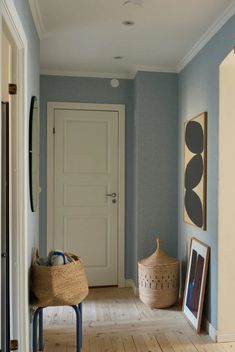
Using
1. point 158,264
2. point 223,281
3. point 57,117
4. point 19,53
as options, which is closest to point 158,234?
point 158,264

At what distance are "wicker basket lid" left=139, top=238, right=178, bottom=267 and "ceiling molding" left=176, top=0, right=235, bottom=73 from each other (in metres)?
1.85

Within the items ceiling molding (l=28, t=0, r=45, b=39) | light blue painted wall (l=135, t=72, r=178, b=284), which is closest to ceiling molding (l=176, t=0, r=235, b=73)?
light blue painted wall (l=135, t=72, r=178, b=284)

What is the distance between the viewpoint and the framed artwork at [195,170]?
2.91 m

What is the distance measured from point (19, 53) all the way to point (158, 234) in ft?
8.07

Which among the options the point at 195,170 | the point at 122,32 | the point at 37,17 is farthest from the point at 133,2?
the point at 195,170

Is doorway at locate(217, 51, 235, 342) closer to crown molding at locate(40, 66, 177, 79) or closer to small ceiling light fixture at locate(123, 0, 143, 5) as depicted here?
small ceiling light fixture at locate(123, 0, 143, 5)

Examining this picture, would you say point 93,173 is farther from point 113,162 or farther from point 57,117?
point 57,117

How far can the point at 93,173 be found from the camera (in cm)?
388

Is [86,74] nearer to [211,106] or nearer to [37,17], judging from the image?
[37,17]

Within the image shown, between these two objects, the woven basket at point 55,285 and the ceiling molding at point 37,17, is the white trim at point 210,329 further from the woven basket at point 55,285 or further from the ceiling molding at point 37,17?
the ceiling molding at point 37,17

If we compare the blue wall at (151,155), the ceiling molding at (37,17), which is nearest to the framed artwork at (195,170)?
the blue wall at (151,155)

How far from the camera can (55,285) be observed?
2.17 meters

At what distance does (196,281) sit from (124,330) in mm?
771

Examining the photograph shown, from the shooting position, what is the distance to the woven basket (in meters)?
2.16
